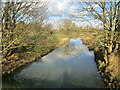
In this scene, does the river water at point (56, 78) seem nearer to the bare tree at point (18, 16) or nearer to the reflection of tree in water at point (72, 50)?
the reflection of tree in water at point (72, 50)

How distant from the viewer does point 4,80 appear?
8180 millimetres

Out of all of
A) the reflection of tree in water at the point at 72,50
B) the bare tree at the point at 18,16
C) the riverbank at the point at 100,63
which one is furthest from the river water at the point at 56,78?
the bare tree at the point at 18,16

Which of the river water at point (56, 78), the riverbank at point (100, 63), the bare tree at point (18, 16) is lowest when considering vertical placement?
the river water at point (56, 78)

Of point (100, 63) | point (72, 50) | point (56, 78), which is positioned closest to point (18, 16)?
point (72, 50)

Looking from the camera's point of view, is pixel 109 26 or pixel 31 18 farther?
pixel 31 18

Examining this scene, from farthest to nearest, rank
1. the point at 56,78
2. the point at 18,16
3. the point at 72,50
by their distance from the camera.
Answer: the point at 18,16 < the point at 56,78 < the point at 72,50

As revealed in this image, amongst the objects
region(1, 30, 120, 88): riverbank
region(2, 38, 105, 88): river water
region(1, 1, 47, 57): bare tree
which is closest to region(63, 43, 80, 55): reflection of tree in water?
region(2, 38, 105, 88): river water

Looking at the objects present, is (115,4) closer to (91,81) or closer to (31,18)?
(91,81)

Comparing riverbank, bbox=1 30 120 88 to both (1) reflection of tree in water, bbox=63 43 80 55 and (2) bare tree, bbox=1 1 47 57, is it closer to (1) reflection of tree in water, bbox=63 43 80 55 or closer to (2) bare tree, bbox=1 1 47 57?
(1) reflection of tree in water, bbox=63 43 80 55

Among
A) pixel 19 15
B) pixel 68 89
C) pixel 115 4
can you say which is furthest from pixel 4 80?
pixel 115 4

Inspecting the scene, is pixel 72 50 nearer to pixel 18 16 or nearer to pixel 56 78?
pixel 56 78

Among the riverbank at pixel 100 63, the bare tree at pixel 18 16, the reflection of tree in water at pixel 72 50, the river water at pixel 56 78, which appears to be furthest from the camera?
the bare tree at pixel 18 16

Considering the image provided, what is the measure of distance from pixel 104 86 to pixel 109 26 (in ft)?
15.2

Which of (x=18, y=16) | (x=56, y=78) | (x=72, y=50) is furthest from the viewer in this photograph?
(x=18, y=16)
